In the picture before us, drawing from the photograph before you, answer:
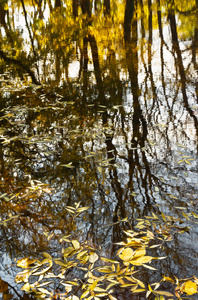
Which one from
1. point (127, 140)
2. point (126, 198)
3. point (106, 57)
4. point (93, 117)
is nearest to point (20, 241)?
point (126, 198)

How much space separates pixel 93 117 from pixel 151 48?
15.3 ft

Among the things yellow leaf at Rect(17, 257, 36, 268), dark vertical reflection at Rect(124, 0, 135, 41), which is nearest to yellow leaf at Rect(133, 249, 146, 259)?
yellow leaf at Rect(17, 257, 36, 268)

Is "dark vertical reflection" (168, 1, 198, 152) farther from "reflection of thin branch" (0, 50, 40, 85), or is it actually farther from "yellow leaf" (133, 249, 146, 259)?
"reflection of thin branch" (0, 50, 40, 85)

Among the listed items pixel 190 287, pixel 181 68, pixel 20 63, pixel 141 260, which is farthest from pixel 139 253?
pixel 20 63

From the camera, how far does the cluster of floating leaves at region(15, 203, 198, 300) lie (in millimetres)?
2088

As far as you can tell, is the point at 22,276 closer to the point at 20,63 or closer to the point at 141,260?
the point at 141,260

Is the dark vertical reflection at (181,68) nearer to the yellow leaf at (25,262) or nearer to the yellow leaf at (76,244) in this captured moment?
the yellow leaf at (76,244)

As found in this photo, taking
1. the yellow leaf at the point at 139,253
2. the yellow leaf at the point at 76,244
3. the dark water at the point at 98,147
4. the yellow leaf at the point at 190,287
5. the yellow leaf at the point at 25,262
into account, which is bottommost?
the yellow leaf at the point at 190,287

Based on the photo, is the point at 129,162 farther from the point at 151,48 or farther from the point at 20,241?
the point at 151,48

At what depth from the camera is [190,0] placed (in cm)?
1653

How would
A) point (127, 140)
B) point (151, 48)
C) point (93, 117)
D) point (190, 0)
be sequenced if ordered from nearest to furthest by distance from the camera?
1. point (127, 140)
2. point (93, 117)
3. point (151, 48)
4. point (190, 0)

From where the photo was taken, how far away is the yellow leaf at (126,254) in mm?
2325

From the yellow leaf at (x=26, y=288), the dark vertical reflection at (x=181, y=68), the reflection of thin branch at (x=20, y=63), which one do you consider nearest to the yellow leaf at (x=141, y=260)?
the yellow leaf at (x=26, y=288)

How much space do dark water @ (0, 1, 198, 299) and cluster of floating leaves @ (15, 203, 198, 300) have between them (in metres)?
0.08
